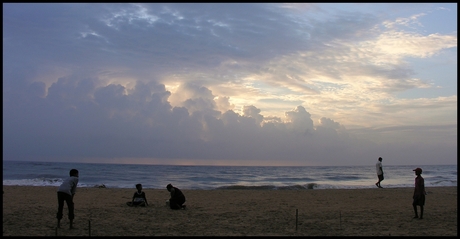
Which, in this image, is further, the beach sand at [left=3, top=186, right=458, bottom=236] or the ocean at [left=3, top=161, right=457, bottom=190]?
the ocean at [left=3, top=161, right=457, bottom=190]

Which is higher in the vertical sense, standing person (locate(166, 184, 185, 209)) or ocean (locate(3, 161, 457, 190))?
standing person (locate(166, 184, 185, 209))

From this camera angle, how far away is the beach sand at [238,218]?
880 centimetres

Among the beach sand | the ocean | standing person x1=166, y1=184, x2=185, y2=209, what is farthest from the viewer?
the ocean

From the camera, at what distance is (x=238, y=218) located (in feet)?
35.8

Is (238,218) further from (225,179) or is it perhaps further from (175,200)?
(225,179)

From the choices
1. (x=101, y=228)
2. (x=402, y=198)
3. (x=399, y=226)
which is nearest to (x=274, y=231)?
(x=399, y=226)

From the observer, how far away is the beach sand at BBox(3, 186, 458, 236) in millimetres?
8805

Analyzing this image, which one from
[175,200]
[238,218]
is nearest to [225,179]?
[175,200]

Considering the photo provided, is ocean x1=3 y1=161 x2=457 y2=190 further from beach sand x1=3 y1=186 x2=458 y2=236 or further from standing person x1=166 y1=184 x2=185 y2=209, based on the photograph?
standing person x1=166 y1=184 x2=185 y2=209

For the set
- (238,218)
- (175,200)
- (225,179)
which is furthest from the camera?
(225,179)

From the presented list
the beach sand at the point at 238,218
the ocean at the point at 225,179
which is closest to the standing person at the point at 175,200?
the beach sand at the point at 238,218

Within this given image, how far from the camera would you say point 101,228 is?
9.23m

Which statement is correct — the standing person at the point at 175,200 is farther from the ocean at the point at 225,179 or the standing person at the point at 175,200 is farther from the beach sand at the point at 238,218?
the ocean at the point at 225,179

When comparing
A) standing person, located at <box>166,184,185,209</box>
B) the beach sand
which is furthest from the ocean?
standing person, located at <box>166,184,185,209</box>
